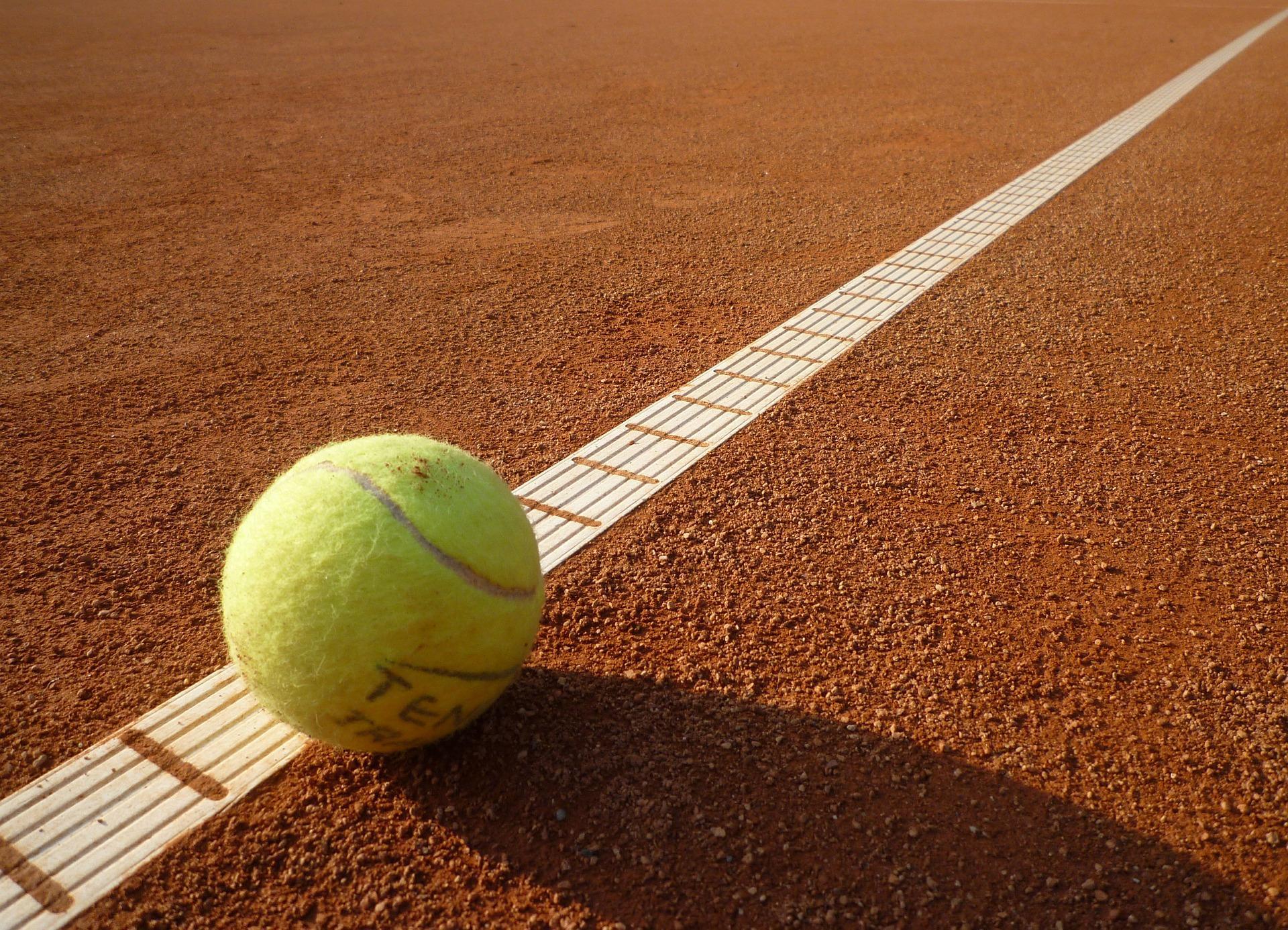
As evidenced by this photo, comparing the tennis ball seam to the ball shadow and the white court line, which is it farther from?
the white court line

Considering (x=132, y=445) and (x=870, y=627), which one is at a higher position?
(x=132, y=445)

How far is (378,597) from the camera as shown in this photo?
2.08 m

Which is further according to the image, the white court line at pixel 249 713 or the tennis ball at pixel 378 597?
the white court line at pixel 249 713

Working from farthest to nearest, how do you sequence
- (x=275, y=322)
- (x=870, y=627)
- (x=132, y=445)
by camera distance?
1. (x=275, y=322)
2. (x=132, y=445)
3. (x=870, y=627)

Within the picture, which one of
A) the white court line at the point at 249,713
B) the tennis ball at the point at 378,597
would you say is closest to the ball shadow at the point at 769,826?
the tennis ball at the point at 378,597

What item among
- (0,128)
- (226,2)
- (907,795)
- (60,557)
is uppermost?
(226,2)

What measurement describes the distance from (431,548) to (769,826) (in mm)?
1095

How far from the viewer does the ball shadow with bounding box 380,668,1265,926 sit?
2104 millimetres

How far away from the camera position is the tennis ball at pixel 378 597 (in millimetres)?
2094

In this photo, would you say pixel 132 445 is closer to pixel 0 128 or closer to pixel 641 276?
pixel 641 276

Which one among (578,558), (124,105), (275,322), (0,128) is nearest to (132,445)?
(275,322)

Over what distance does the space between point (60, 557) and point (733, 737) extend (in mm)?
2473

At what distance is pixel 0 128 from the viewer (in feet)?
31.0

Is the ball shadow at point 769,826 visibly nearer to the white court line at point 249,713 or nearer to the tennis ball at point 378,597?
the tennis ball at point 378,597
